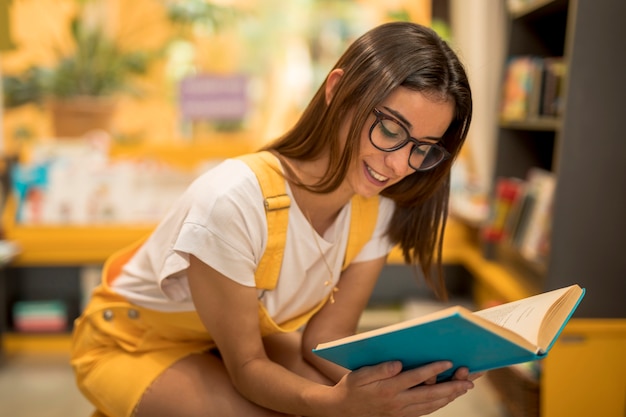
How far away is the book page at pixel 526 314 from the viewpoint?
1.15 metres

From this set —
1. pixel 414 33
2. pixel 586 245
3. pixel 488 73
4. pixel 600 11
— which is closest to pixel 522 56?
pixel 488 73

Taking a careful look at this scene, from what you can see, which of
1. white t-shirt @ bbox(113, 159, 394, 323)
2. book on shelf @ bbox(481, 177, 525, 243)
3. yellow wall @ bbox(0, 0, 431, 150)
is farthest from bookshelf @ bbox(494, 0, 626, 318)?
yellow wall @ bbox(0, 0, 431, 150)

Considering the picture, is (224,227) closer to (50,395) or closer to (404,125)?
(404,125)

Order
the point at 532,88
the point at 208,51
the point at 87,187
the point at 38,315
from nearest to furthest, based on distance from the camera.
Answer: the point at 532,88
the point at 38,315
the point at 87,187
the point at 208,51

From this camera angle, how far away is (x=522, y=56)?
317 cm

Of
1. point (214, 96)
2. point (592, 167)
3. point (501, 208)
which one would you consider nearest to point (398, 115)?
point (592, 167)

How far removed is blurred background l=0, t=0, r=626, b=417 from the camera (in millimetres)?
2295

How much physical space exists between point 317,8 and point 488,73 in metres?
3.77

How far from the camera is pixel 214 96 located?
3.81 m

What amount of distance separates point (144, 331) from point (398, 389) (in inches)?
27.7

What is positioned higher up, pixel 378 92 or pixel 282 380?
pixel 378 92

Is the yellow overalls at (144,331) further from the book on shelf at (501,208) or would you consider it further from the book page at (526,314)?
the book on shelf at (501,208)

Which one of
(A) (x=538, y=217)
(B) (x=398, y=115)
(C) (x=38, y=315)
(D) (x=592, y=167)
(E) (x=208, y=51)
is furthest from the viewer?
(E) (x=208, y=51)

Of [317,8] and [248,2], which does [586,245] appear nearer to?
[317,8]
